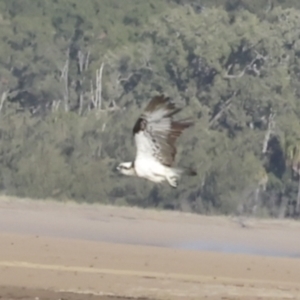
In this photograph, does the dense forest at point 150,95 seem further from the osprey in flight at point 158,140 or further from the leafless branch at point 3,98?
the osprey in flight at point 158,140

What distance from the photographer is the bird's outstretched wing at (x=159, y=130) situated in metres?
10.4

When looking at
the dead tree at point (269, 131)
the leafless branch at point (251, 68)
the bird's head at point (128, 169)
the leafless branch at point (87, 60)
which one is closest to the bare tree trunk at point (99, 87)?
the leafless branch at point (87, 60)

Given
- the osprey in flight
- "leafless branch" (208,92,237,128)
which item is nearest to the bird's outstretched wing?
the osprey in flight

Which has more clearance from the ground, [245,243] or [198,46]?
[198,46]

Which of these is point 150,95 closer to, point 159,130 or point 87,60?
point 87,60

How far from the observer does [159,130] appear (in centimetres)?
1060

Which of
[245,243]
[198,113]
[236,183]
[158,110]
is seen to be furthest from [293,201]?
[158,110]

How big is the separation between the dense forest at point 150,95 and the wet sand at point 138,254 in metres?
2.66

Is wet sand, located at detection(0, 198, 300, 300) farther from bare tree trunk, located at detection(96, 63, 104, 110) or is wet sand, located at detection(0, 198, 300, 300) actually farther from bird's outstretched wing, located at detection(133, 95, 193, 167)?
bare tree trunk, located at detection(96, 63, 104, 110)

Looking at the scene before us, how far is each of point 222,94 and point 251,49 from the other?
97.4 inches

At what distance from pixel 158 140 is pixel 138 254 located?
630 cm

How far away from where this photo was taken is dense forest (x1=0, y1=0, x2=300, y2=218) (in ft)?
97.5

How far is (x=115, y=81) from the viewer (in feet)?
117

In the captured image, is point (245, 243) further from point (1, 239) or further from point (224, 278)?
point (224, 278)
